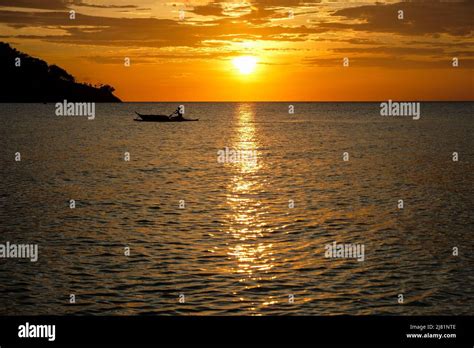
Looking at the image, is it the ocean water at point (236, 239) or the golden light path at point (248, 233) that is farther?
the golden light path at point (248, 233)

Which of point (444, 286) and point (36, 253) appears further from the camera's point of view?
point (36, 253)

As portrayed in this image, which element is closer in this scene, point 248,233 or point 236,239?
point 236,239

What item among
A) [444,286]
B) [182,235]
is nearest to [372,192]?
[182,235]

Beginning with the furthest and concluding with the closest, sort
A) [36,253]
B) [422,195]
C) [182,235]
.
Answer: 1. [422,195]
2. [182,235]
3. [36,253]

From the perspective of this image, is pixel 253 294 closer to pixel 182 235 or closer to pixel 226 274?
pixel 226 274

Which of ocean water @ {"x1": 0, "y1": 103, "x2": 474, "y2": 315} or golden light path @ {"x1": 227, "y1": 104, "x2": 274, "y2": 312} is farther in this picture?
golden light path @ {"x1": 227, "y1": 104, "x2": 274, "y2": 312}

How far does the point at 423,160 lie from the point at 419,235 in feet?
165

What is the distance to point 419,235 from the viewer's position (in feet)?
120

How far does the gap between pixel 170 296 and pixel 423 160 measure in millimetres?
66107
